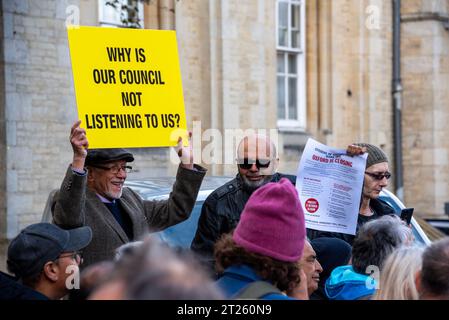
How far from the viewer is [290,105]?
17.5 metres

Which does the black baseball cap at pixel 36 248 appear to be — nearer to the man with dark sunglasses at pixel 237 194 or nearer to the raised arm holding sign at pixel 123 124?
the raised arm holding sign at pixel 123 124

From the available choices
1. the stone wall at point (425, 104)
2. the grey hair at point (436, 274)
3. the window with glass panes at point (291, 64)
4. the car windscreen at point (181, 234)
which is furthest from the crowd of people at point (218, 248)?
the stone wall at point (425, 104)

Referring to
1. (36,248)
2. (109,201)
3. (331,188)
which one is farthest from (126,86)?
(36,248)

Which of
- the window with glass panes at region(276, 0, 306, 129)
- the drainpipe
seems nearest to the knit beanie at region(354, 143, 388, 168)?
the window with glass panes at region(276, 0, 306, 129)

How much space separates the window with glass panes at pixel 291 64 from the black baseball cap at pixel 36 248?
12891mm

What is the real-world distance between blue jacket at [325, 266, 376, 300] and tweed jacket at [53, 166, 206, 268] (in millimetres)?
1297

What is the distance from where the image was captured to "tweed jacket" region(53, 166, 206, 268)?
15.9 ft

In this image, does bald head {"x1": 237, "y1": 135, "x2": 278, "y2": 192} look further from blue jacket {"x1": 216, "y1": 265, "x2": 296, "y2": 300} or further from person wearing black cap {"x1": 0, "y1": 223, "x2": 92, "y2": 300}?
blue jacket {"x1": 216, "y1": 265, "x2": 296, "y2": 300}

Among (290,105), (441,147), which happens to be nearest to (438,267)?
(290,105)
